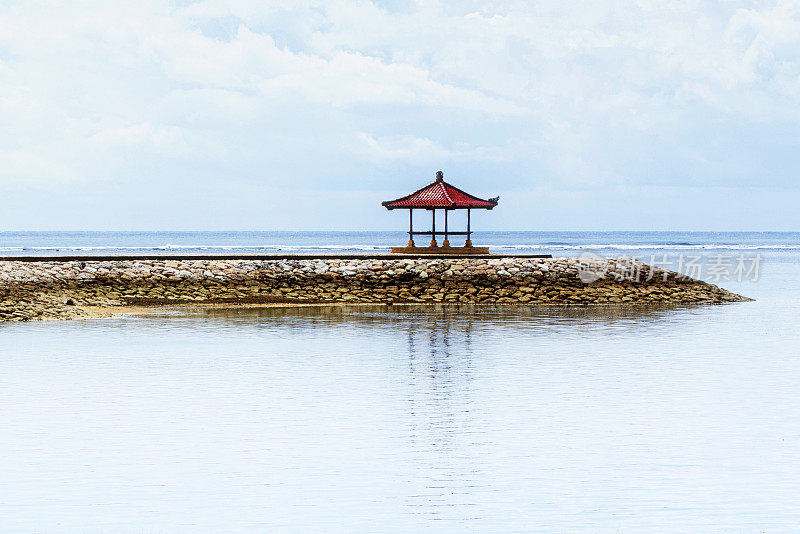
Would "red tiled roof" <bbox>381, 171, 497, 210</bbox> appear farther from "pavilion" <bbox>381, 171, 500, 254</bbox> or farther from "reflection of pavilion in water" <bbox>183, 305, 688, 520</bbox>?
"reflection of pavilion in water" <bbox>183, 305, 688, 520</bbox>

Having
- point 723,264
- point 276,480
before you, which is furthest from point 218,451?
point 723,264

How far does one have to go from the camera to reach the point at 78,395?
13500 millimetres

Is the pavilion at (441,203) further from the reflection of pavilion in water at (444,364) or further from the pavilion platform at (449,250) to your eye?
the reflection of pavilion in water at (444,364)

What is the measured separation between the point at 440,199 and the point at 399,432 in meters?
23.5

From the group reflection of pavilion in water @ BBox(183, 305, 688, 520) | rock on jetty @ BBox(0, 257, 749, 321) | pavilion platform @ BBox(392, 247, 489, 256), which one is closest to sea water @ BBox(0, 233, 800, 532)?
reflection of pavilion in water @ BBox(183, 305, 688, 520)

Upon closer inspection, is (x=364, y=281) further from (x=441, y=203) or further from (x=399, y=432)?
(x=399, y=432)

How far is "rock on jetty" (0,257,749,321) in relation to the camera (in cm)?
3009

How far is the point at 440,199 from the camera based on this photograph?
3422 centimetres

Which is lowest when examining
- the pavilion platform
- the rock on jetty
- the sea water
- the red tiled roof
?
the sea water

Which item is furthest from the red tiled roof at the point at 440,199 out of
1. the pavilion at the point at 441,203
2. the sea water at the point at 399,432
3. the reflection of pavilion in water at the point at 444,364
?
the sea water at the point at 399,432

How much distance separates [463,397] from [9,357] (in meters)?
8.42

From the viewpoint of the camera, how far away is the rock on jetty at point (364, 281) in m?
30.1

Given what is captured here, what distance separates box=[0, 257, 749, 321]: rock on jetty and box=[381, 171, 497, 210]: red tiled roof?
7.18ft

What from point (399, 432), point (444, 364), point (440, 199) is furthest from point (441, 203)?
point (399, 432)
